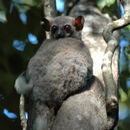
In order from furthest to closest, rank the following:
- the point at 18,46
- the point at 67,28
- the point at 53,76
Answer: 1. the point at 18,46
2. the point at 67,28
3. the point at 53,76

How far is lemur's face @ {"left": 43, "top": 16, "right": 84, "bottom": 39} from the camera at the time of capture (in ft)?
19.3

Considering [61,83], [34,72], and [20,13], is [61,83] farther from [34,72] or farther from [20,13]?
[20,13]

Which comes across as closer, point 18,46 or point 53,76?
point 53,76

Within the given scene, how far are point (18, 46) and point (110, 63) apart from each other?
8.71 feet

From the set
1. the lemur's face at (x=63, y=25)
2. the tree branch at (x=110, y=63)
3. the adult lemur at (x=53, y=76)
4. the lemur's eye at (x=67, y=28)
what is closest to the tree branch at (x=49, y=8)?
the lemur's face at (x=63, y=25)

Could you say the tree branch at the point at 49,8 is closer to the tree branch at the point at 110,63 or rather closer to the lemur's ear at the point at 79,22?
the lemur's ear at the point at 79,22

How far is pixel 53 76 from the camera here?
181 inches

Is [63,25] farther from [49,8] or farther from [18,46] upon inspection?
[18,46]

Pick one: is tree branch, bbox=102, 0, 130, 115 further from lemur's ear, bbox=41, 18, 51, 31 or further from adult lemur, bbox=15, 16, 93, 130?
lemur's ear, bbox=41, 18, 51, 31

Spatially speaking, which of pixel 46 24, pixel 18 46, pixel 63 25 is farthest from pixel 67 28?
pixel 18 46

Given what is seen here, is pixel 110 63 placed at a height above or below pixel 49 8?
below

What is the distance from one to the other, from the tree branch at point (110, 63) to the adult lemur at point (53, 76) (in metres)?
0.30

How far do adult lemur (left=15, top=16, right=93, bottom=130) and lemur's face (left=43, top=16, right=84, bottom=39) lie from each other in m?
0.53

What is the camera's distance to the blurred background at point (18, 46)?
19.4 ft
